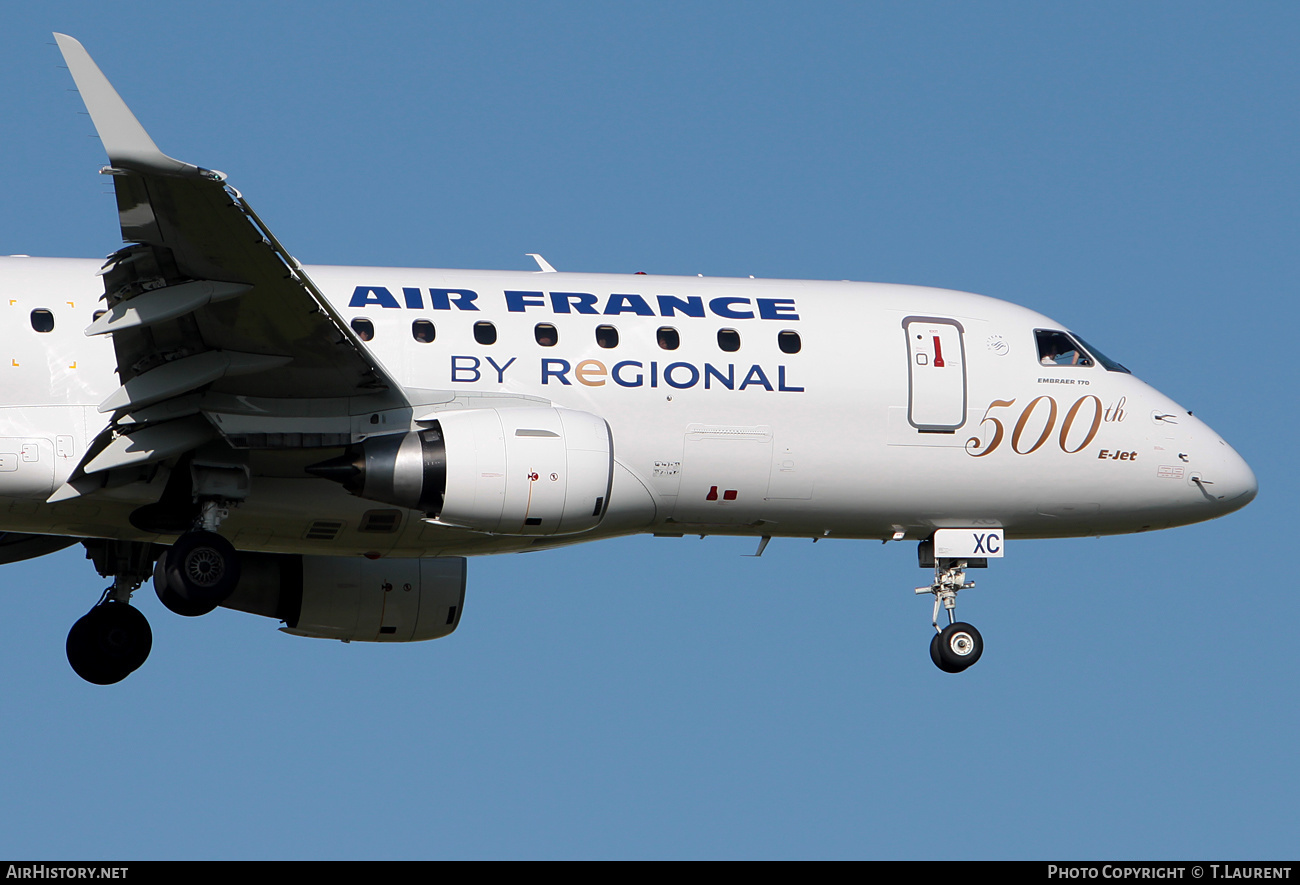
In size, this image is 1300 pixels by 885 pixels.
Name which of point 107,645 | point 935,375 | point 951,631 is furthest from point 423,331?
point 951,631

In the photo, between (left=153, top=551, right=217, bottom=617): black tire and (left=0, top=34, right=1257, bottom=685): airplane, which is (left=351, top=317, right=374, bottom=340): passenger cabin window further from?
(left=153, top=551, right=217, bottom=617): black tire

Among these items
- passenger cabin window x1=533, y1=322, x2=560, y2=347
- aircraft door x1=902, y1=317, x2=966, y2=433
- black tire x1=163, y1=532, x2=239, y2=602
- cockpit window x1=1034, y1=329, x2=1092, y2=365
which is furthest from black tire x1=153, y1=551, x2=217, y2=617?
cockpit window x1=1034, y1=329, x2=1092, y2=365

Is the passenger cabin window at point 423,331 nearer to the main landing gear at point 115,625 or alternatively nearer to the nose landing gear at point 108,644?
the main landing gear at point 115,625

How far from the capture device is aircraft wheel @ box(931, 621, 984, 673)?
2159cm

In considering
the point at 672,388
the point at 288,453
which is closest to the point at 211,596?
the point at 288,453

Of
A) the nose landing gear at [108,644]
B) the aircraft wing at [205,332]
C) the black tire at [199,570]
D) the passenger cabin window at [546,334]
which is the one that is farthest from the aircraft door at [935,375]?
the nose landing gear at [108,644]

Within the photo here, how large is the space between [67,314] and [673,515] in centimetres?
692

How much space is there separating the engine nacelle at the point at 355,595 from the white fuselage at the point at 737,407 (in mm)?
2060

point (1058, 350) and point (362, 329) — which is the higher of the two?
point (1058, 350)

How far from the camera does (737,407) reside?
20453mm

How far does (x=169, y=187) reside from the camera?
1616cm

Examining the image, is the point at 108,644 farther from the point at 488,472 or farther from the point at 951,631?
the point at 951,631

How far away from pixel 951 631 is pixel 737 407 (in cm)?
392

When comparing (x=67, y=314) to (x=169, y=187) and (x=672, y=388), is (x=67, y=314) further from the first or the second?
(x=672, y=388)
